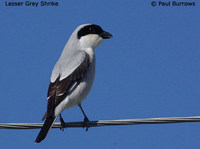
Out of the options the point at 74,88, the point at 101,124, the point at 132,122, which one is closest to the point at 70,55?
the point at 74,88

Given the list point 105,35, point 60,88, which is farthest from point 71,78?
point 105,35

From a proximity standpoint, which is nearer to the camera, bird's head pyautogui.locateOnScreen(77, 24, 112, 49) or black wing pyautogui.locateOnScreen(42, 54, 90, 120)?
black wing pyautogui.locateOnScreen(42, 54, 90, 120)

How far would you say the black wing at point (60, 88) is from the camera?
16.5 ft

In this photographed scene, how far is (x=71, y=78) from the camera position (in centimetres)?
533

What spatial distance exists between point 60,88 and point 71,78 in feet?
0.81

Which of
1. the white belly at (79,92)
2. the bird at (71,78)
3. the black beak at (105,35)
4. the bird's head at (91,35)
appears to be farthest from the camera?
the black beak at (105,35)

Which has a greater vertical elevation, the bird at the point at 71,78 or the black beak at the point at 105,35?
the black beak at the point at 105,35

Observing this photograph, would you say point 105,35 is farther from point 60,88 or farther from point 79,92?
point 60,88

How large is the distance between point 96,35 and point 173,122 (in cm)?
335

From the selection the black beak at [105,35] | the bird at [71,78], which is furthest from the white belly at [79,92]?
the black beak at [105,35]

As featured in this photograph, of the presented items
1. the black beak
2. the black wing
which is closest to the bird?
the black wing

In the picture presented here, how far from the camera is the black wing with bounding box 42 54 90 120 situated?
16.5ft

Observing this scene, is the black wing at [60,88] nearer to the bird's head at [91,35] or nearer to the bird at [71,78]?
the bird at [71,78]

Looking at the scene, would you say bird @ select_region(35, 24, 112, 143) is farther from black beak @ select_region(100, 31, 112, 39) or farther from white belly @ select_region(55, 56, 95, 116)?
black beak @ select_region(100, 31, 112, 39)
